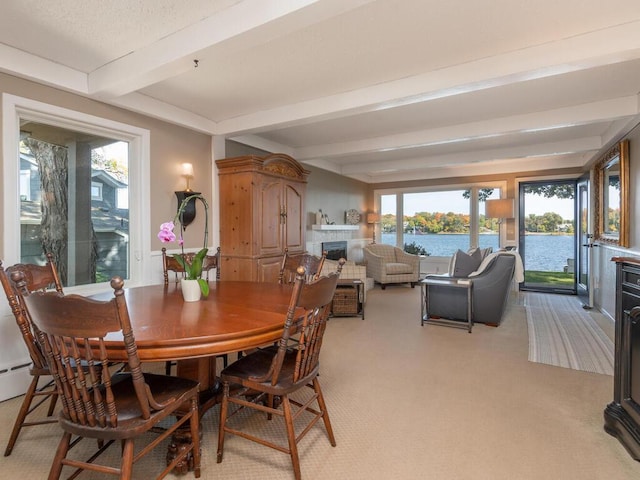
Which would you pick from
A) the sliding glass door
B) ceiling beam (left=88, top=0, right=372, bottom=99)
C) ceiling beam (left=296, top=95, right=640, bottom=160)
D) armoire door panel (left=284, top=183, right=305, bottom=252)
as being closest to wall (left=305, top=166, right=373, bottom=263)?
ceiling beam (left=296, top=95, right=640, bottom=160)

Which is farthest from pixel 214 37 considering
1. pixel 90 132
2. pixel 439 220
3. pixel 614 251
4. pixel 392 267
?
pixel 439 220

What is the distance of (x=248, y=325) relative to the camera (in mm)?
1570

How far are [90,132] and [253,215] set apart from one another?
5.44ft

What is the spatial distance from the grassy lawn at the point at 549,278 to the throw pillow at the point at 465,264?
274 centimetres

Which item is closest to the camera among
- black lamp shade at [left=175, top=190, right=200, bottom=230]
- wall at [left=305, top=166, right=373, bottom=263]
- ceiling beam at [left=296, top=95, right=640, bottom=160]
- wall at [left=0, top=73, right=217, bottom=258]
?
wall at [left=0, top=73, right=217, bottom=258]

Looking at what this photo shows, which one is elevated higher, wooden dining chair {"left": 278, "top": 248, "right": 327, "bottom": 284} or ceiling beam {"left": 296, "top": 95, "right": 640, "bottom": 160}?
ceiling beam {"left": 296, "top": 95, "right": 640, "bottom": 160}

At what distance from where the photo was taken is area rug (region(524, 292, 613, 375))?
9.80 feet

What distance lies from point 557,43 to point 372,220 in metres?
5.63

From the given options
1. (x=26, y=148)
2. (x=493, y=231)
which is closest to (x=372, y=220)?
(x=493, y=231)

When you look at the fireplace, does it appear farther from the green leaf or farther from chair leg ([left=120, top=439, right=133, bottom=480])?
chair leg ([left=120, top=439, right=133, bottom=480])

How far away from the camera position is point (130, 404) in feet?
4.60

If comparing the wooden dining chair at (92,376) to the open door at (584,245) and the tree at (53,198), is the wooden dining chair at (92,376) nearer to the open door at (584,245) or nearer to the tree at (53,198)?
the tree at (53,198)

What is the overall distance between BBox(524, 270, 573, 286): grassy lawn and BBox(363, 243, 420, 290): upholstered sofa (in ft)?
6.98

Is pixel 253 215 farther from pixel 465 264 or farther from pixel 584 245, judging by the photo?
pixel 584 245
